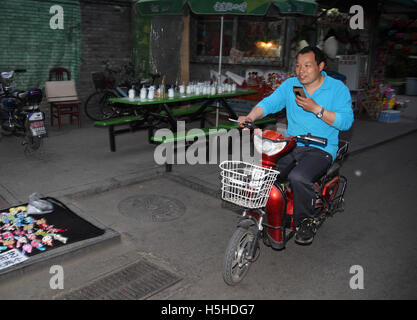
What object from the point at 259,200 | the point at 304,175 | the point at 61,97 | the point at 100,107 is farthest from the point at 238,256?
the point at 100,107

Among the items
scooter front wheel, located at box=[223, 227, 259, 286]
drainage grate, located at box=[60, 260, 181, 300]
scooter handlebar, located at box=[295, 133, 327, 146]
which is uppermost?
scooter handlebar, located at box=[295, 133, 327, 146]

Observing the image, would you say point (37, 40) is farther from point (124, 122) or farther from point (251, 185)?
point (251, 185)

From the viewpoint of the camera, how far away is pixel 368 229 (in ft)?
16.3

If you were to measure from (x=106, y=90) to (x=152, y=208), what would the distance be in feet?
21.3

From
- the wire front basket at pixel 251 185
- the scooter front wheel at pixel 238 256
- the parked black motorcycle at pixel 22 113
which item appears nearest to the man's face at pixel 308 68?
the wire front basket at pixel 251 185

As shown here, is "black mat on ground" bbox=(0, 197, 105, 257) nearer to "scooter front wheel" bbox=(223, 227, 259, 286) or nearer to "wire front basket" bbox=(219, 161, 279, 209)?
"scooter front wheel" bbox=(223, 227, 259, 286)

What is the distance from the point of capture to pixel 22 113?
7949 mm

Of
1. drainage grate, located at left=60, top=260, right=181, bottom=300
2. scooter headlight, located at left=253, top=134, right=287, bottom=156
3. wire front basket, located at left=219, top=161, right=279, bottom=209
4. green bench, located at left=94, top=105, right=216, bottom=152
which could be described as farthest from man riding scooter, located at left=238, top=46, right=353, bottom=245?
green bench, located at left=94, top=105, right=216, bottom=152

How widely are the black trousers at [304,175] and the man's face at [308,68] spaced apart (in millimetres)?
798

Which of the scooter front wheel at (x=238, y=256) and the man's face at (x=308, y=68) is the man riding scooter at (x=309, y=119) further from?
the scooter front wheel at (x=238, y=256)

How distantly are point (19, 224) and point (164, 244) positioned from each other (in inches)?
70.6

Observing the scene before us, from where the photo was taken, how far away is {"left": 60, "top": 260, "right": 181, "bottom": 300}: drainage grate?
343cm

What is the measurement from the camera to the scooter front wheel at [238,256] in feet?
11.2

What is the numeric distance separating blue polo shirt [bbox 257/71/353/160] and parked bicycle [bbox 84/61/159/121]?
707 cm
